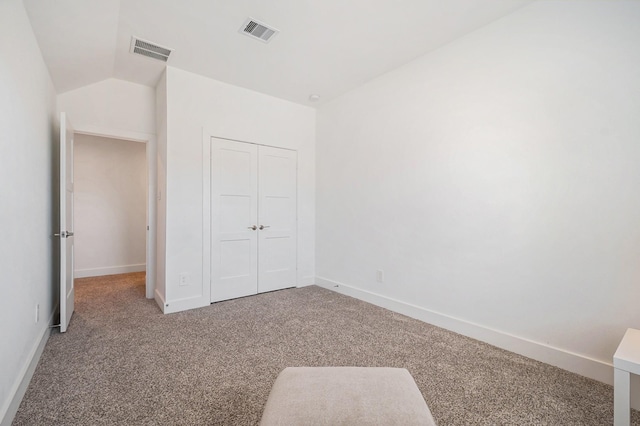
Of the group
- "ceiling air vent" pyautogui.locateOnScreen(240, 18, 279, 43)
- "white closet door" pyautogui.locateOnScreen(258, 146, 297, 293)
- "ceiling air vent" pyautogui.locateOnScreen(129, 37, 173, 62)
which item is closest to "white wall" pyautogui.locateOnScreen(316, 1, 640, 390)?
"white closet door" pyautogui.locateOnScreen(258, 146, 297, 293)

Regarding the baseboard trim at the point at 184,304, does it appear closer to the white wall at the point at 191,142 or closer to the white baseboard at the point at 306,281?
the white wall at the point at 191,142

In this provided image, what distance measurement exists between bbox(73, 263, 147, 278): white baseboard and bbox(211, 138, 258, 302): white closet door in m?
2.70

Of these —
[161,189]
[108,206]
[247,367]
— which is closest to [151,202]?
[161,189]

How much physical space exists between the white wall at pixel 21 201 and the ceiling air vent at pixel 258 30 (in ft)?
4.73

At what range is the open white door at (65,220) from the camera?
2.64m

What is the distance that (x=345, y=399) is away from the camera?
3.45 feet

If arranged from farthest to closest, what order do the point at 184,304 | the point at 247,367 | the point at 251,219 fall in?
1. the point at 251,219
2. the point at 184,304
3. the point at 247,367

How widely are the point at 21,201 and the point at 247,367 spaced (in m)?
1.85

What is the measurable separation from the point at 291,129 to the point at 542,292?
135 inches

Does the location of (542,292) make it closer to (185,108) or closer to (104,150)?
(185,108)

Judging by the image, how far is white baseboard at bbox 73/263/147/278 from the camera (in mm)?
4836

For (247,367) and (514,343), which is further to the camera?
(514,343)

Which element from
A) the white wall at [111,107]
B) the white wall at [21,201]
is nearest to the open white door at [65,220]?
the white wall at [21,201]

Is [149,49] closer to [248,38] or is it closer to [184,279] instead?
[248,38]
